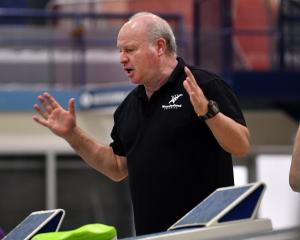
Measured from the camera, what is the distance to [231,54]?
483 inches

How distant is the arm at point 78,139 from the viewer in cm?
452

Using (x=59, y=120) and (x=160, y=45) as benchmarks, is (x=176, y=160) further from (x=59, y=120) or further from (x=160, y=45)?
(x=59, y=120)

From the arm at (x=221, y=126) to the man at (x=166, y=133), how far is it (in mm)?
28

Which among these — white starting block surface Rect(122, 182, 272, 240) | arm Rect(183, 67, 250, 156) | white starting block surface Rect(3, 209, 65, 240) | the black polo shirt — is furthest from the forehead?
white starting block surface Rect(122, 182, 272, 240)

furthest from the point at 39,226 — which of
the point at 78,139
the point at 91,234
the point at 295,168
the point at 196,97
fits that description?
the point at 78,139

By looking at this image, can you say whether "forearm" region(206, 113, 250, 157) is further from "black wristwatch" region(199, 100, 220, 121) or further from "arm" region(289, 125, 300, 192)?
"arm" region(289, 125, 300, 192)

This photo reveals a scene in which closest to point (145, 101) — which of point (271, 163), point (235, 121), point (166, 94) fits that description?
point (166, 94)

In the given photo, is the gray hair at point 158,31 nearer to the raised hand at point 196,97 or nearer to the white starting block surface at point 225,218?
the raised hand at point 196,97

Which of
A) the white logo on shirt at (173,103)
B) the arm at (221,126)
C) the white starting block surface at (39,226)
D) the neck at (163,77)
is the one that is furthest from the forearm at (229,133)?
the white starting block surface at (39,226)

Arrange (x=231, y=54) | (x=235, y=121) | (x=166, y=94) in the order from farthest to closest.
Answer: (x=231, y=54)
(x=166, y=94)
(x=235, y=121)

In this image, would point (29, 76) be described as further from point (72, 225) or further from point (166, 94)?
point (166, 94)

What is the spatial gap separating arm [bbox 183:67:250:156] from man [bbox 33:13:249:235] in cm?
3

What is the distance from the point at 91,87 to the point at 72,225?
5.94 ft

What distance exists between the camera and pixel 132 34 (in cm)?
426
